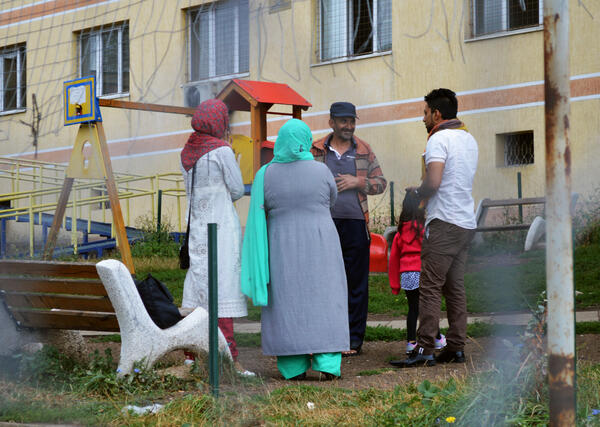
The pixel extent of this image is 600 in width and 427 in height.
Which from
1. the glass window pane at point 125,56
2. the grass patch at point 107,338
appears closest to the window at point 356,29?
the glass window pane at point 125,56

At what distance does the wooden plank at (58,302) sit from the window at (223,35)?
6.48 ft

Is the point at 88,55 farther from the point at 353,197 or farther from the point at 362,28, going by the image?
the point at 353,197

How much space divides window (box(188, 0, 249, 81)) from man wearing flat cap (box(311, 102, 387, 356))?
2.71 meters

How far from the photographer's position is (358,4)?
119 inches

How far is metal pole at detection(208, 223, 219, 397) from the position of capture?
4.11 meters

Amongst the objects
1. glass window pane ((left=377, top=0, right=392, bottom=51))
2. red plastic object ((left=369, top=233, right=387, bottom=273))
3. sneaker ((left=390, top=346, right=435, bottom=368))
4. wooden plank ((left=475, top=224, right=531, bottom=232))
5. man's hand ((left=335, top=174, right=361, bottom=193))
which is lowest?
sneaker ((left=390, top=346, right=435, bottom=368))

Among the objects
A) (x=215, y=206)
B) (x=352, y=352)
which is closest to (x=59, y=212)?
(x=215, y=206)

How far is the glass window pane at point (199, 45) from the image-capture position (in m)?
3.04

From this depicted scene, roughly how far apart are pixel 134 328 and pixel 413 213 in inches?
73.9

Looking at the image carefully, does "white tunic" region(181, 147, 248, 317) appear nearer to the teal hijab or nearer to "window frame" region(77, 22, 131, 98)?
the teal hijab

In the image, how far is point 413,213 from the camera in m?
5.50

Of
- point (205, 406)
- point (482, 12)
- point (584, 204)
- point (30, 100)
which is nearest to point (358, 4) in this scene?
point (482, 12)

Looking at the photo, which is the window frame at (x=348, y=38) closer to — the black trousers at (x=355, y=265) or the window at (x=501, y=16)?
the window at (x=501, y=16)

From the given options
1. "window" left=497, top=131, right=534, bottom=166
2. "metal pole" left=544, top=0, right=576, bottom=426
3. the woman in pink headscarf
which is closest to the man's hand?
the woman in pink headscarf
